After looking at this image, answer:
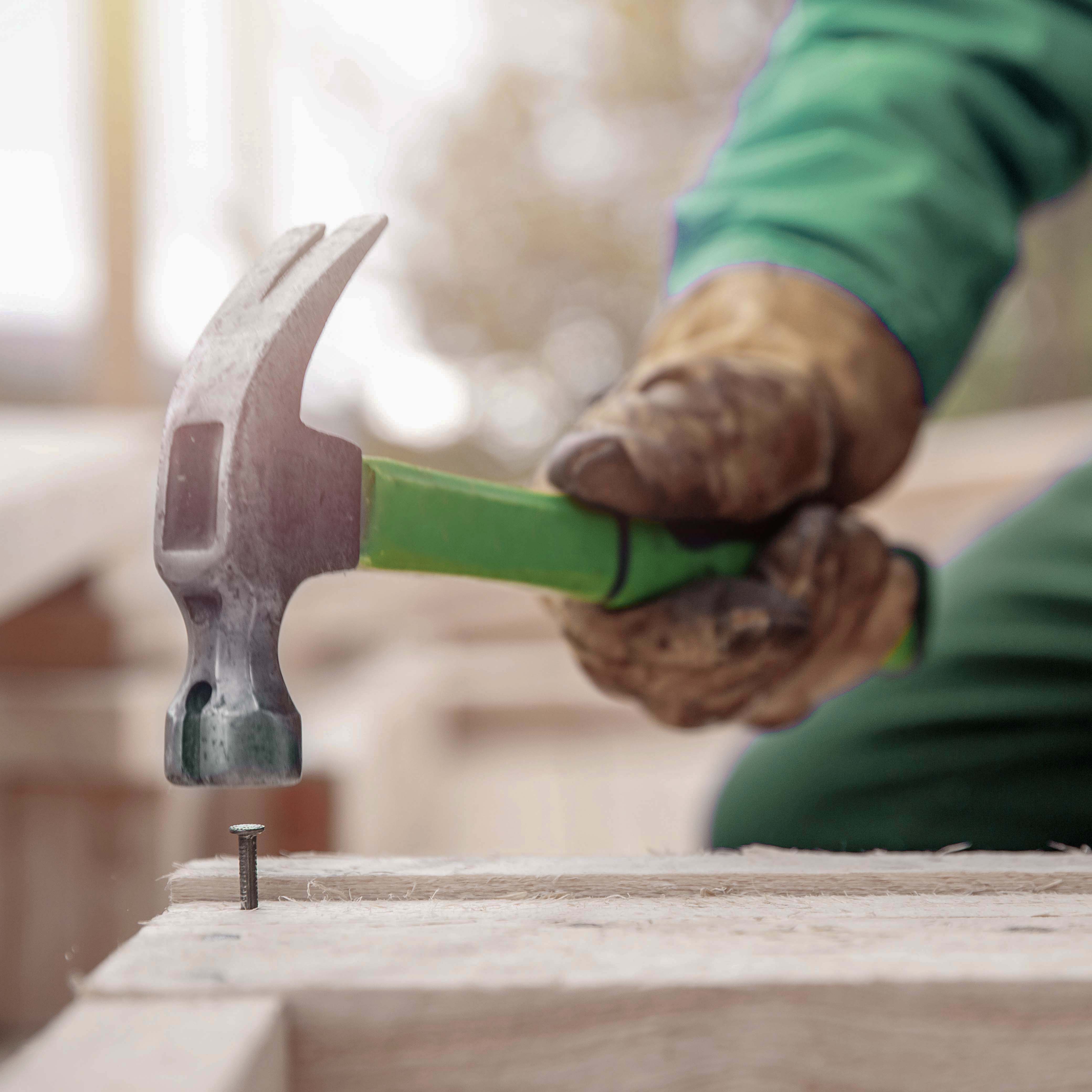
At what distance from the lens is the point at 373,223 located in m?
0.76

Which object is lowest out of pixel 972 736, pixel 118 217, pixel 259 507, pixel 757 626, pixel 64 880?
pixel 64 880

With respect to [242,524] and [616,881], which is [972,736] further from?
[242,524]

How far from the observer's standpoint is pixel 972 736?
1558mm

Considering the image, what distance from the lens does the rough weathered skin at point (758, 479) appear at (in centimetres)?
99

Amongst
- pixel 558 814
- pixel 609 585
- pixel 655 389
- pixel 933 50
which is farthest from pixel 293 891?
pixel 558 814

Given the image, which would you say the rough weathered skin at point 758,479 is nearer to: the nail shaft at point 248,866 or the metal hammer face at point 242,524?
the metal hammer face at point 242,524

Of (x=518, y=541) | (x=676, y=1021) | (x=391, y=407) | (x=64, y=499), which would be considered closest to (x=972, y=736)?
(x=518, y=541)

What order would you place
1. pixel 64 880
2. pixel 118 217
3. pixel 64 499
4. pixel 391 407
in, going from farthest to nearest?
pixel 391 407 < pixel 118 217 < pixel 64 880 < pixel 64 499

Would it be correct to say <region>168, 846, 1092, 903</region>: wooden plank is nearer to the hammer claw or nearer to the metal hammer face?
the metal hammer face

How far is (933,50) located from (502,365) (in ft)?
19.7

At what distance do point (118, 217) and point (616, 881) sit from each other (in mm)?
2491

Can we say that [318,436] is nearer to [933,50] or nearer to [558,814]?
[933,50]

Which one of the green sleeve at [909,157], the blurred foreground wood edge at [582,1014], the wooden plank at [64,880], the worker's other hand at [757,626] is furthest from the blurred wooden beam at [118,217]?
the blurred foreground wood edge at [582,1014]

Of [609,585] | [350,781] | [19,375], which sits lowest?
[350,781]
